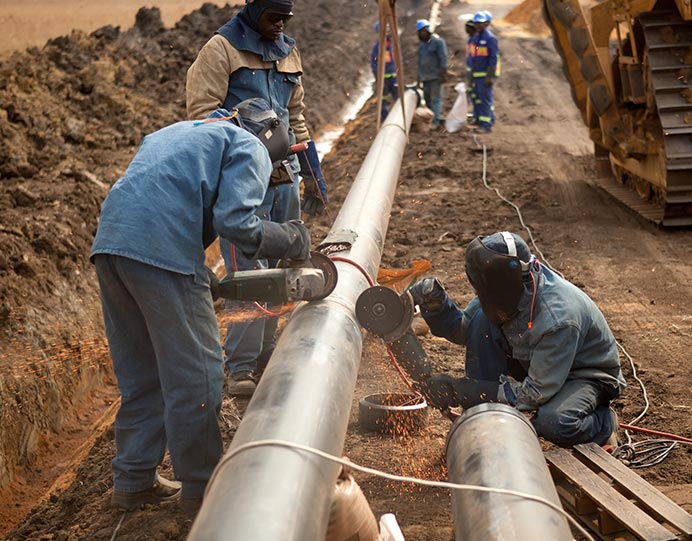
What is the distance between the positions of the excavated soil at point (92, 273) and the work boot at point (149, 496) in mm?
59

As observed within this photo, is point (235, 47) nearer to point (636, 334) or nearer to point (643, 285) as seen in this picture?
point (636, 334)

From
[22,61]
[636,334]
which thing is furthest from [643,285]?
[22,61]

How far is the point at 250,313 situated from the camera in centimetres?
524

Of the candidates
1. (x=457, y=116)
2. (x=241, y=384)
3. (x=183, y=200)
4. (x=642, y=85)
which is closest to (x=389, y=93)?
(x=457, y=116)

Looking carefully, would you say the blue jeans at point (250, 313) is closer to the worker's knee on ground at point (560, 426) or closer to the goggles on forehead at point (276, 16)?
the goggles on forehead at point (276, 16)

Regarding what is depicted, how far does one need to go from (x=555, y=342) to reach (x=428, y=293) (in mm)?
736

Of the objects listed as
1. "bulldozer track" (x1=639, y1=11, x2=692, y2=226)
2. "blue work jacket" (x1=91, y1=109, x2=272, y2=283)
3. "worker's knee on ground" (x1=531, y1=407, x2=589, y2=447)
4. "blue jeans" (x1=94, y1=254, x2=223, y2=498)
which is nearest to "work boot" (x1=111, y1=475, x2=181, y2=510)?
"blue jeans" (x1=94, y1=254, x2=223, y2=498)

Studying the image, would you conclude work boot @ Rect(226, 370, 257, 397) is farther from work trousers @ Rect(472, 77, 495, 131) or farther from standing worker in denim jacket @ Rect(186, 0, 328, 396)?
work trousers @ Rect(472, 77, 495, 131)

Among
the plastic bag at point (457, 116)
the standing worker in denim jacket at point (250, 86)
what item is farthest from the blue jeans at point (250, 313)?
the plastic bag at point (457, 116)

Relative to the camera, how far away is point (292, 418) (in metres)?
3.08

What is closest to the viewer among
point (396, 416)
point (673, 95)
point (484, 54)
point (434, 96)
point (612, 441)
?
point (612, 441)

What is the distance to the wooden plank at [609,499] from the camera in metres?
3.48

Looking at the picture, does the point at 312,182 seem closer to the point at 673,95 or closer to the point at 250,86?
the point at 250,86

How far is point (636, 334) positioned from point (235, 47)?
11.3 feet
